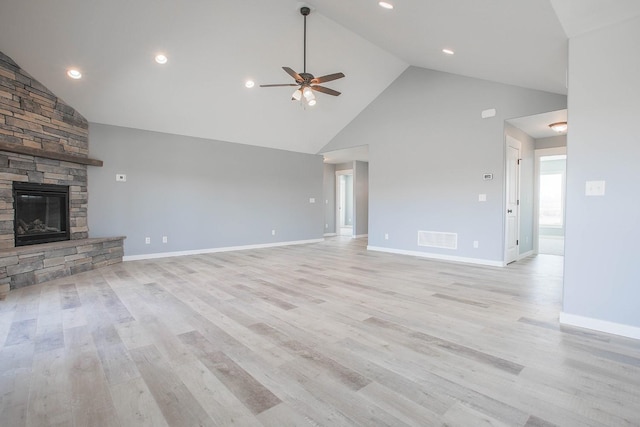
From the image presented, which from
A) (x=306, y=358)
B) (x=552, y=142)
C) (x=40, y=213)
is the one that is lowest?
(x=306, y=358)

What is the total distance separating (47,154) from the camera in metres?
4.39

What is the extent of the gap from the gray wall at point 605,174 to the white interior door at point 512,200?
8.89 feet

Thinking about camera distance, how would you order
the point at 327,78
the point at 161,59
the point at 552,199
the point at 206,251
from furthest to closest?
the point at 552,199
the point at 206,251
the point at 161,59
the point at 327,78

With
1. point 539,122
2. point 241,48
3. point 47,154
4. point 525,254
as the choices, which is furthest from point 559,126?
point 47,154

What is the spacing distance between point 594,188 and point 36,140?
6.64 m

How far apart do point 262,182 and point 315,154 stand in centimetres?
189

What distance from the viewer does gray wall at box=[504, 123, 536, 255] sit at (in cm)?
590

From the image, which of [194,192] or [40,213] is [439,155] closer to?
[194,192]

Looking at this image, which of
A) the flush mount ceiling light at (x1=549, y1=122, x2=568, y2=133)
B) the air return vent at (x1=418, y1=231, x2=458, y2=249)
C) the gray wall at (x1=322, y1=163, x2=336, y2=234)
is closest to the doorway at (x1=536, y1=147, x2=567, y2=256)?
the flush mount ceiling light at (x1=549, y1=122, x2=568, y2=133)

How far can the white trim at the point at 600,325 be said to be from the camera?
243 centimetres

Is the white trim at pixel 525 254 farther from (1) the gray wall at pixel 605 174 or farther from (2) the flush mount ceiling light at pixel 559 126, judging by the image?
(1) the gray wall at pixel 605 174

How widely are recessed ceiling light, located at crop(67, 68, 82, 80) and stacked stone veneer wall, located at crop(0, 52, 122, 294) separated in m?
0.49

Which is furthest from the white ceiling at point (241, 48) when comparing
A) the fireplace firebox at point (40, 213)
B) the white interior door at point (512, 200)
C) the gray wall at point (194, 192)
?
the fireplace firebox at point (40, 213)

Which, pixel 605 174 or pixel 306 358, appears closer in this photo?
pixel 306 358
